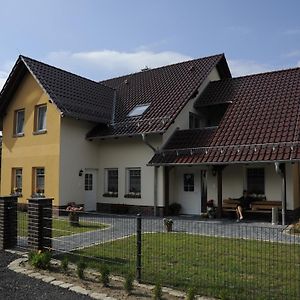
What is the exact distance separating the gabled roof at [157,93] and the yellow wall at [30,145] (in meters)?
2.05

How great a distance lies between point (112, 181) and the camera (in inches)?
798

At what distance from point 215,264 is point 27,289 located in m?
3.48

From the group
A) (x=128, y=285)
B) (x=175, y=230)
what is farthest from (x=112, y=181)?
(x=128, y=285)

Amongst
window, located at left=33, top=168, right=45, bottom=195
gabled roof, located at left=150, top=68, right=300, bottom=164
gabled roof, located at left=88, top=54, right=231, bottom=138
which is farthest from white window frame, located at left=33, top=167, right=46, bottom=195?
gabled roof, located at left=150, top=68, right=300, bottom=164

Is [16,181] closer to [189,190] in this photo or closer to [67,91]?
[67,91]

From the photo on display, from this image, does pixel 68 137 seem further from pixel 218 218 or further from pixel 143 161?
pixel 218 218

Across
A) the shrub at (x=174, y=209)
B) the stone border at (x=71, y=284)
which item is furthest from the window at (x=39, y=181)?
the stone border at (x=71, y=284)

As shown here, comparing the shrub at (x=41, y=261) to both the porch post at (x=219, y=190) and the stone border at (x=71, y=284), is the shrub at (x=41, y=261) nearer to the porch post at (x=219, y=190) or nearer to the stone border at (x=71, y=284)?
the stone border at (x=71, y=284)

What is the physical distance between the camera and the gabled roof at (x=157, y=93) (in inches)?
728

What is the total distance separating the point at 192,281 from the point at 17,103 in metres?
17.6

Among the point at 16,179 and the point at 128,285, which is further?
the point at 16,179

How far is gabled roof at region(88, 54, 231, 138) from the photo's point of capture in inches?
728

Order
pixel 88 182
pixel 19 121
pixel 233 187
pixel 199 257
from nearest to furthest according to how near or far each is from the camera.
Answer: pixel 199 257 → pixel 233 187 → pixel 88 182 → pixel 19 121

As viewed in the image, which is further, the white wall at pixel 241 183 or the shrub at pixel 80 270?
the white wall at pixel 241 183
